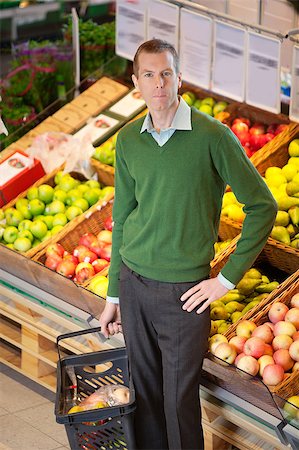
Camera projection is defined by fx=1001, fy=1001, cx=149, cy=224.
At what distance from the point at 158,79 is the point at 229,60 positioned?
1.17 metres

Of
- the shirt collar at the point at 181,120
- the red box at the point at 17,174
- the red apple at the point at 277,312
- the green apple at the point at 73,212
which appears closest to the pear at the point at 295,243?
the red apple at the point at 277,312

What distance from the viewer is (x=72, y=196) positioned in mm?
4984

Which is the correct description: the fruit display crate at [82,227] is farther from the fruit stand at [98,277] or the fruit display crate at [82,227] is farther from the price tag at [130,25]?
the price tag at [130,25]

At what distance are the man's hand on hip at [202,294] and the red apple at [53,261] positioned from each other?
1165 millimetres

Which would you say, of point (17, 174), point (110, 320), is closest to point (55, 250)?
point (17, 174)

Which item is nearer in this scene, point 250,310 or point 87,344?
point 250,310

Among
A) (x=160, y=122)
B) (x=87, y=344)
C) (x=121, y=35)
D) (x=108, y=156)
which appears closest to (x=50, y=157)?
(x=108, y=156)

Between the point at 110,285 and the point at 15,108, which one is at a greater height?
the point at 110,285

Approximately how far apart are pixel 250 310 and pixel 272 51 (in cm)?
109

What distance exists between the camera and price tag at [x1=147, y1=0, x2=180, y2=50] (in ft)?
14.9

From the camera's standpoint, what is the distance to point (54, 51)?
607 centimetres

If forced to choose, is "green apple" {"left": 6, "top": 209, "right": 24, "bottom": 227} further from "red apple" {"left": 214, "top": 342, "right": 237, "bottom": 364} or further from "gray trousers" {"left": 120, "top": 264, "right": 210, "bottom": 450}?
"red apple" {"left": 214, "top": 342, "right": 237, "bottom": 364}

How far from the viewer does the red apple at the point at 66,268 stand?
4531 mm

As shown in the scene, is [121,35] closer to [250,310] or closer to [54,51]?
[54,51]
